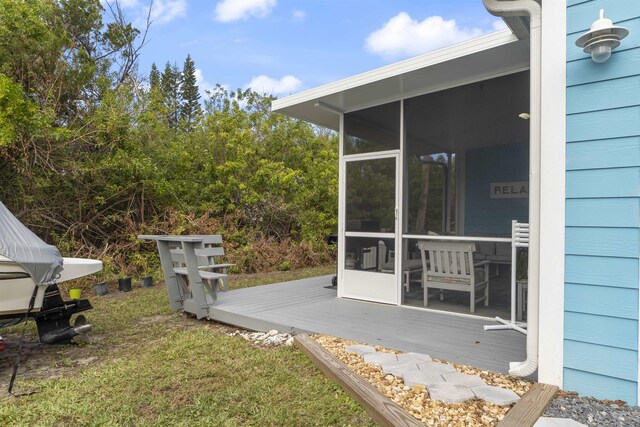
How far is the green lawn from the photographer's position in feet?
7.98

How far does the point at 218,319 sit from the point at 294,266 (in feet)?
16.0

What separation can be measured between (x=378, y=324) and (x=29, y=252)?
10.0 ft

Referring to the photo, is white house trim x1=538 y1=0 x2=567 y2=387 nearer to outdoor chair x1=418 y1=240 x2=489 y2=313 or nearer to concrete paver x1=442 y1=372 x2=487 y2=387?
concrete paver x1=442 y1=372 x2=487 y2=387

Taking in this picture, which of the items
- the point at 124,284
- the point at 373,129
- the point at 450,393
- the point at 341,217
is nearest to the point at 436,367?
the point at 450,393

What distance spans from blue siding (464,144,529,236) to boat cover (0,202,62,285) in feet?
15.9

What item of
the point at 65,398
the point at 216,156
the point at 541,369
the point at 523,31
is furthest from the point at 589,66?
the point at 216,156

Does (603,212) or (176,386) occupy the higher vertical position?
(603,212)

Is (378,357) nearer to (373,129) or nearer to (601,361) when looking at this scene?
(601,361)

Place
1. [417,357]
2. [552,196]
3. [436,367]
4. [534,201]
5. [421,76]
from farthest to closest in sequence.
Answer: [421,76]
[417,357]
[436,367]
[534,201]
[552,196]

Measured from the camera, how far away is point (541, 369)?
8.36 ft

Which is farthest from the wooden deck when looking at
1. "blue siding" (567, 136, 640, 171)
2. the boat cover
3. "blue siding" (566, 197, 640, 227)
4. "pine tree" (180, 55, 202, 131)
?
"pine tree" (180, 55, 202, 131)

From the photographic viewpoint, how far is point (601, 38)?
231 centimetres

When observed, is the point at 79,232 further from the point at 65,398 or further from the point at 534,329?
the point at 534,329

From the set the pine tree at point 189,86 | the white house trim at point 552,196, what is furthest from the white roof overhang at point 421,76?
the pine tree at point 189,86
